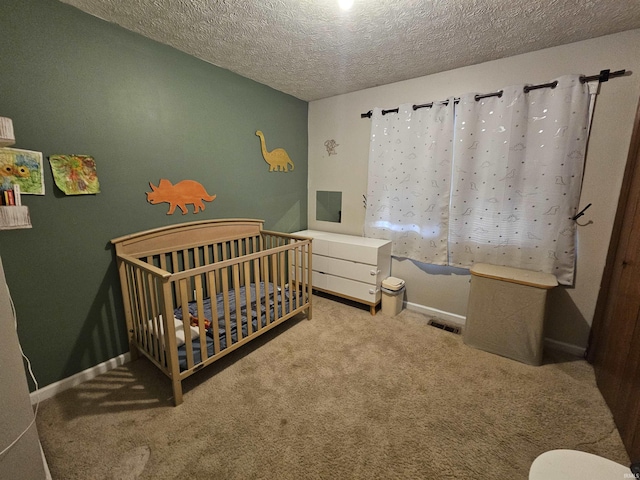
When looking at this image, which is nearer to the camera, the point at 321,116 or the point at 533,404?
the point at 533,404

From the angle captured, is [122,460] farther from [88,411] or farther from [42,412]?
[42,412]

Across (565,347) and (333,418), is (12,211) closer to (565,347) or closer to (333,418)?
(333,418)

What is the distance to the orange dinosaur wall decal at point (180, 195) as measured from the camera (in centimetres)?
202

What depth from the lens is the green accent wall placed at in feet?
4.80

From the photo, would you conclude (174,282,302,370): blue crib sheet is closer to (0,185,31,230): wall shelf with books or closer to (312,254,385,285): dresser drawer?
(312,254,385,285): dresser drawer

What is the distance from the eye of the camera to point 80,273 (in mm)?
1715

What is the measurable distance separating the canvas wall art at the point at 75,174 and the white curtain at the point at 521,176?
9.07 ft

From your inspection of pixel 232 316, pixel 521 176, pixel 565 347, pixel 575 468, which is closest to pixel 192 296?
pixel 232 316

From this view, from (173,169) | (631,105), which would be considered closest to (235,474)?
(173,169)

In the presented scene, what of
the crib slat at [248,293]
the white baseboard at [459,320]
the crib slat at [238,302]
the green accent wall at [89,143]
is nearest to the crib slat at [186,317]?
the crib slat at [238,302]

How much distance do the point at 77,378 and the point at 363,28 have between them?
2.96 meters

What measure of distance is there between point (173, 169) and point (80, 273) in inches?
37.3

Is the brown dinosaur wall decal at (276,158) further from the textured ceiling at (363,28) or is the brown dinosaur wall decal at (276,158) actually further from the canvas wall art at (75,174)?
the canvas wall art at (75,174)

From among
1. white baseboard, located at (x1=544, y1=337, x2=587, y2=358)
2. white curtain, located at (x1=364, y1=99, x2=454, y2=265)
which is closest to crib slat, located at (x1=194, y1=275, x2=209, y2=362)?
white curtain, located at (x1=364, y1=99, x2=454, y2=265)
